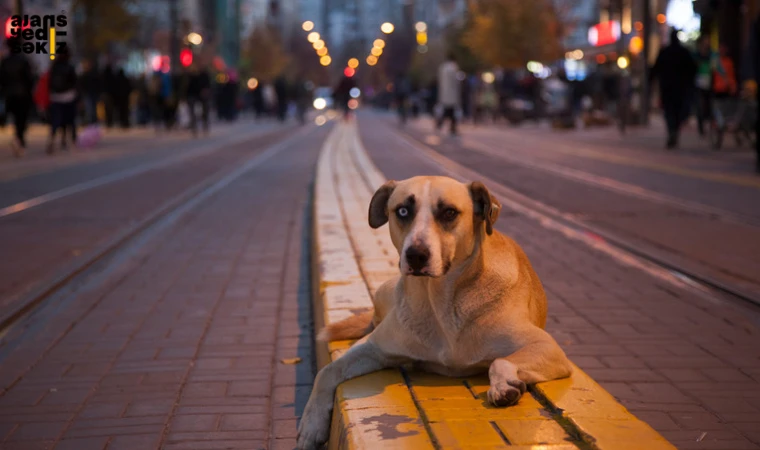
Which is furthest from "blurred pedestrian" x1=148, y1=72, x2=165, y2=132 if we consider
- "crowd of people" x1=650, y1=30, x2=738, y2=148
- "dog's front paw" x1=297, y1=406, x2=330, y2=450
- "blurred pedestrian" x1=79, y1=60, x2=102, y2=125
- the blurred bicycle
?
"dog's front paw" x1=297, y1=406, x2=330, y2=450

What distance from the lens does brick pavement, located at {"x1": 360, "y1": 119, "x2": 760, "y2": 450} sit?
15.1 ft

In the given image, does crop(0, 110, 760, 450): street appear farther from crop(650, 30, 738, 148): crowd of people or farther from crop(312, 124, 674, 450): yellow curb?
crop(650, 30, 738, 148): crowd of people

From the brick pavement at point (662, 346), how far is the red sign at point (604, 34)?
186ft

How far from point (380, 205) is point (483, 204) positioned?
0.43 metres

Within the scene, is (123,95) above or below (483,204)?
above

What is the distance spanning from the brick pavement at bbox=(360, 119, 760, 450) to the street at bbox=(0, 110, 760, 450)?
1cm

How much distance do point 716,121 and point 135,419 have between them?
764 inches

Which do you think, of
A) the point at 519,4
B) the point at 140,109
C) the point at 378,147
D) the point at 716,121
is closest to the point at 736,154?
the point at 716,121

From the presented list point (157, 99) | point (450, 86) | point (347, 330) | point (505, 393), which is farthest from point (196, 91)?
point (505, 393)

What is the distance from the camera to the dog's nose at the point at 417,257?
4.07 m

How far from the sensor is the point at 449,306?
4.30m

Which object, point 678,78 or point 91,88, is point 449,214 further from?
point 91,88

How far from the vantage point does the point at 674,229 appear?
10.6 meters

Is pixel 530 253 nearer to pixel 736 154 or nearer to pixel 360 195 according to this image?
pixel 360 195
